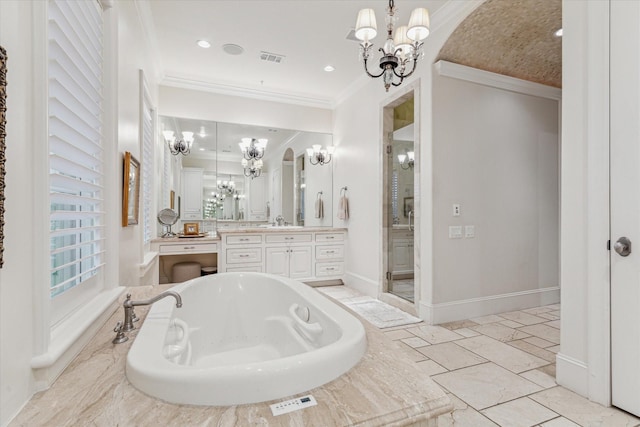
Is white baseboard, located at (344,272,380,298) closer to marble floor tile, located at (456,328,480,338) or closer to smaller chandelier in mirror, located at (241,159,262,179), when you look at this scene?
marble floor tile, located at (456,328,480,338)

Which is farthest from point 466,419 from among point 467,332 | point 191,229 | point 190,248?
point 191,229

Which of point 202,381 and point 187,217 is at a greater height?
point 187,217

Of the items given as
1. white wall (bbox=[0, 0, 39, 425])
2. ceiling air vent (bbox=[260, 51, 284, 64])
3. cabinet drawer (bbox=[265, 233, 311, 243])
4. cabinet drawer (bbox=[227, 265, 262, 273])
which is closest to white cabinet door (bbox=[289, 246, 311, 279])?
cabinet drawer (bbox=[265, 233, 311, 243])

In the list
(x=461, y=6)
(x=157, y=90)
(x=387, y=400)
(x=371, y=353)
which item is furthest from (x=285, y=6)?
(x=387, y=400)

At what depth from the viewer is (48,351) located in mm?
989

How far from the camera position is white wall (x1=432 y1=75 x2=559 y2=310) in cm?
310

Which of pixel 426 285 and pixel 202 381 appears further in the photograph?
pixel 426 285

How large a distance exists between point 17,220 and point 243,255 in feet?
10.9

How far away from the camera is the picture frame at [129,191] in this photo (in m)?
2.04

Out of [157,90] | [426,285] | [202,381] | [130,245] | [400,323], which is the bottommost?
[400,323]

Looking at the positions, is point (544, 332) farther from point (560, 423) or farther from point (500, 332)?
point (560, 423)

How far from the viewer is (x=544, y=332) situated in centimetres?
285

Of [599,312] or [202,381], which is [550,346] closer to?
[599,312]

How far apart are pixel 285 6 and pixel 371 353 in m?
2.84
